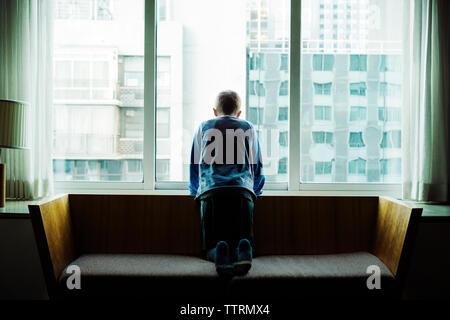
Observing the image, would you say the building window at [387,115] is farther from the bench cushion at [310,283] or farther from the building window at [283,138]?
the bench cushion at [310,283]

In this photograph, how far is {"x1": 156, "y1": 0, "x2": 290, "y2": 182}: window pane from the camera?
94.3 inches

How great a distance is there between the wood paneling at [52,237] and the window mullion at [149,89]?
669mm

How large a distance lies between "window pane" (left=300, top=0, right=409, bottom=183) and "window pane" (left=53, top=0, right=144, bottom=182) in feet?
3.92

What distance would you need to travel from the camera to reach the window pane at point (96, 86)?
2377 mm

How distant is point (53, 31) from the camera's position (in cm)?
222

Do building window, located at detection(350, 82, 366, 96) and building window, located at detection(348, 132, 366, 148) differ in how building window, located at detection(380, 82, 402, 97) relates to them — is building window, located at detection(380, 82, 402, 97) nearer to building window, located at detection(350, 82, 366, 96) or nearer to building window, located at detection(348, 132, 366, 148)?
building window, located at detection(350, 82, 366, 96)

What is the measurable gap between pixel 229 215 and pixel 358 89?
1.40 metres

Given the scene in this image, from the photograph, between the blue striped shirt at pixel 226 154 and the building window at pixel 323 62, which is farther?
the building window at pixel 323 62

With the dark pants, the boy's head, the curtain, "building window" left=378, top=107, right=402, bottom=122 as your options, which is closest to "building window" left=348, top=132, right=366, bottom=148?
"building window" left=378, top=107, right=402, bottom=122

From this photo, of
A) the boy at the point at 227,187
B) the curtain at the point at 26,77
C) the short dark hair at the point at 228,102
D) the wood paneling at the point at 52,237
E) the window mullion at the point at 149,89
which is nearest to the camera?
the wood paneling at the point at 52,237

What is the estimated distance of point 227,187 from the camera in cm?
169

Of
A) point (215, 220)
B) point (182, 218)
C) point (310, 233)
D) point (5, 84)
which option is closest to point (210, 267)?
point (215, 220)

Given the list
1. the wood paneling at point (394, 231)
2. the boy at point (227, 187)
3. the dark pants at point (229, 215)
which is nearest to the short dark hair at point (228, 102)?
the boy at point (227, 187)

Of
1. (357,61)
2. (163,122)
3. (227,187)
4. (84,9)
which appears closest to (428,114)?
(357,61)
